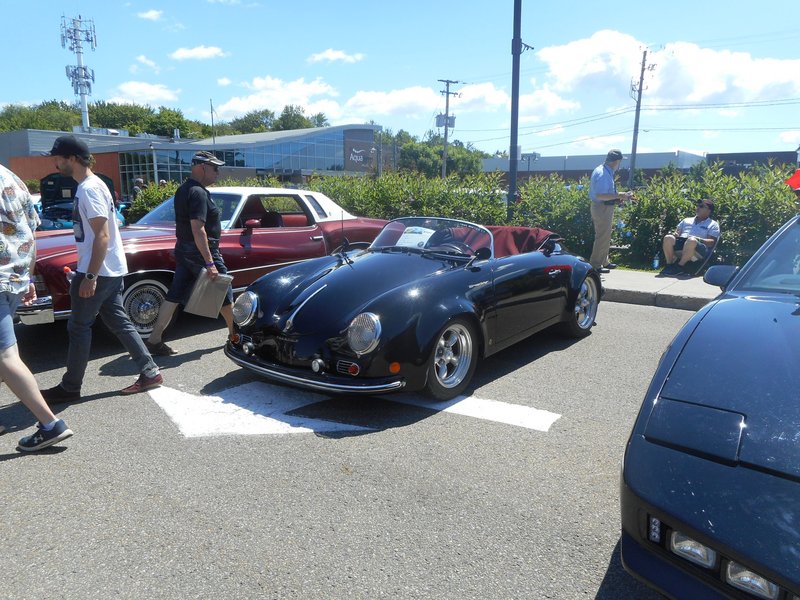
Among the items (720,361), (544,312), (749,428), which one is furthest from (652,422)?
(544,312)

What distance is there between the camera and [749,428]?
188cm

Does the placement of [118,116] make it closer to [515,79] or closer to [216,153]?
[216,153]

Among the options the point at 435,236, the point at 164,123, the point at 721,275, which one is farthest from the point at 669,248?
the point at 164,123

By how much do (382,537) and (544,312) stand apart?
318 cm

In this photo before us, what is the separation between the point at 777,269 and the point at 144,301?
17.4 feet

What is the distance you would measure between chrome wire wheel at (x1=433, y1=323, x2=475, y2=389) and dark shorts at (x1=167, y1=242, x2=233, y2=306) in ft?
7.54

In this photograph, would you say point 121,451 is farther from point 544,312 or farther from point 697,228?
point 697,228

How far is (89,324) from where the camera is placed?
409 centimetres

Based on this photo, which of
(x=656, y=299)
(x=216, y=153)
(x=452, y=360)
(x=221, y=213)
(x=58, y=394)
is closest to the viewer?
(x=58, y=394)

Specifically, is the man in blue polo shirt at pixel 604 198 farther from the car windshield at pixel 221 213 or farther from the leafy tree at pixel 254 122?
the leafy tree at pixel 254 122

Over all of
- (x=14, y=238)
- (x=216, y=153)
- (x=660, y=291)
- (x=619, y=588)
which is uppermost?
(x=216, y=153)

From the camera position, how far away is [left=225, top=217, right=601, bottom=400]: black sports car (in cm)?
383

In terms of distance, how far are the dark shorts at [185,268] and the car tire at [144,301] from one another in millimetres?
461

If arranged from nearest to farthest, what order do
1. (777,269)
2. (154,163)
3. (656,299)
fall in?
(777,269)
(656,299)
(154,163)
